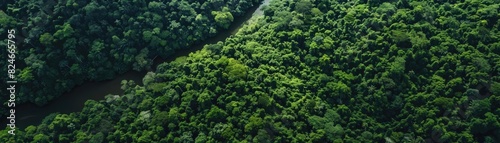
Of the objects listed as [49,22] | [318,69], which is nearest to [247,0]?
[318,69]

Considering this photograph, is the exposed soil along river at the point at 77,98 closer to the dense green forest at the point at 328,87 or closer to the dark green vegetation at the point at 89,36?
the dark green vegetation at the point at 89,36

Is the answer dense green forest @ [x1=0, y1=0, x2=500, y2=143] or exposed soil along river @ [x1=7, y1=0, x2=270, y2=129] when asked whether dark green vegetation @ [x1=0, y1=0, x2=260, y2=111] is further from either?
dense green forest @ [x1=0, y1=0, x2=500, y2=143]

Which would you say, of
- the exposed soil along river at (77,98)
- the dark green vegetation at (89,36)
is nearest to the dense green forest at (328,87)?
the exposed soil along river at (77,98)

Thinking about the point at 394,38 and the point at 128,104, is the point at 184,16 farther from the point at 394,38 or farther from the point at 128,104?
the point at 394,38

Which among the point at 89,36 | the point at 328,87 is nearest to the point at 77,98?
the point at 89,36

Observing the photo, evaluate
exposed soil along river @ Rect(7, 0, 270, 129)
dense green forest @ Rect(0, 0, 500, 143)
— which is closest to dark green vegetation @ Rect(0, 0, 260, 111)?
exposed soil along river @ Rect(7, 0, 270, 129)
